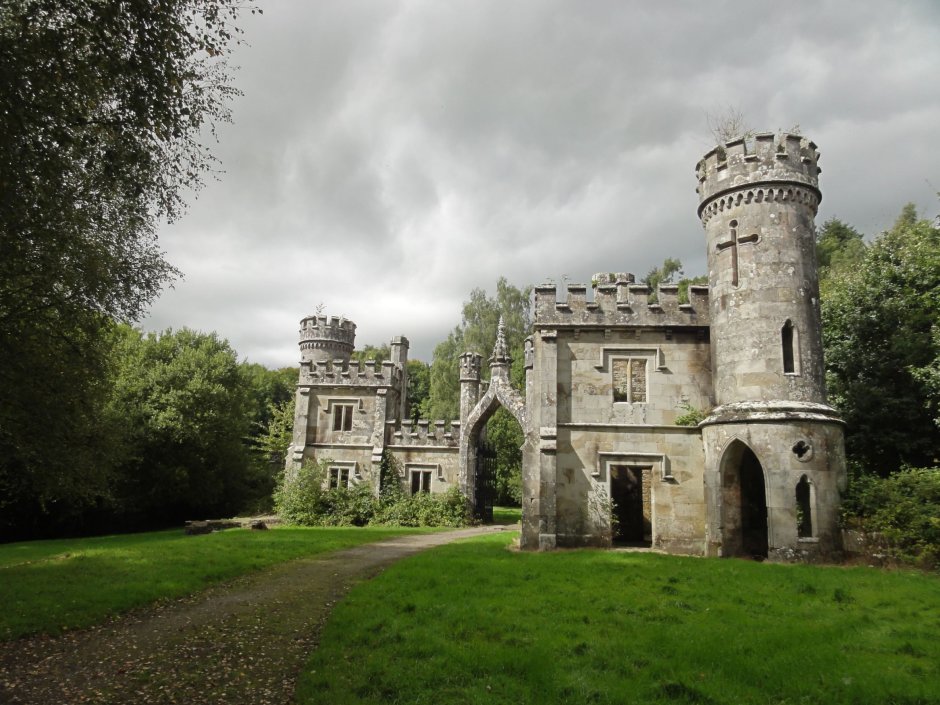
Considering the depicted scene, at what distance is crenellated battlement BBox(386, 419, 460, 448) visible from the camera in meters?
31.5

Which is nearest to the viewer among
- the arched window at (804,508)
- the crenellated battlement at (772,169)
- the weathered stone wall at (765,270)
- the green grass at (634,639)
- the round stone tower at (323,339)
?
the green grass at (634,639)

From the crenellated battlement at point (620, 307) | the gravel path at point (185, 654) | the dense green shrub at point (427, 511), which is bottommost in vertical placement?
the gravel path at point (185, 654)

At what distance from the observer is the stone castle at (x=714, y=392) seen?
14172 millimetres

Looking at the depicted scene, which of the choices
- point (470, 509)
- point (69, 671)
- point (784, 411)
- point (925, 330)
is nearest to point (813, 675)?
point (69, 671)

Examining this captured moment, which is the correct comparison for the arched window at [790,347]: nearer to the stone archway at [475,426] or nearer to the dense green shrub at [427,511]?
the stone archway at [475,426]

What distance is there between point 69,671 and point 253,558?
25.1 feet

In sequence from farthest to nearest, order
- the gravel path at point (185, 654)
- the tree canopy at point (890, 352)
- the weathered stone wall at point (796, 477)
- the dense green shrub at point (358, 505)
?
the dense green shrub at point (358, 505), the tree canopy at point (890, 352), the weathered stone wall at point (796, 477), the gravel path at point (185, 654)

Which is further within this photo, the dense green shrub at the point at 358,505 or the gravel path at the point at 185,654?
the dense green shrub at the point at 358,505

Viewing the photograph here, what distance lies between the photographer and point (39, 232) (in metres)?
8.45

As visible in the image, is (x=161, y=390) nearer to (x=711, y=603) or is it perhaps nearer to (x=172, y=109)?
(x=172, y=109)

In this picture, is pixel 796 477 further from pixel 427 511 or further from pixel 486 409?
pixel 427 511

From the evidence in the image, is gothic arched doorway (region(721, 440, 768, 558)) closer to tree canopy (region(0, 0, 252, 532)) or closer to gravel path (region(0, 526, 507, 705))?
gravel path (region(0, 526, 507, 705))

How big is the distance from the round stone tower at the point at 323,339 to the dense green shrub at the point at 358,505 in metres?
8.05

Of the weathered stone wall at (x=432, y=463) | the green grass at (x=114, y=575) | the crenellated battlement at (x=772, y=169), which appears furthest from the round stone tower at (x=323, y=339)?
the crenellated battlement at (x=772, y=169)
